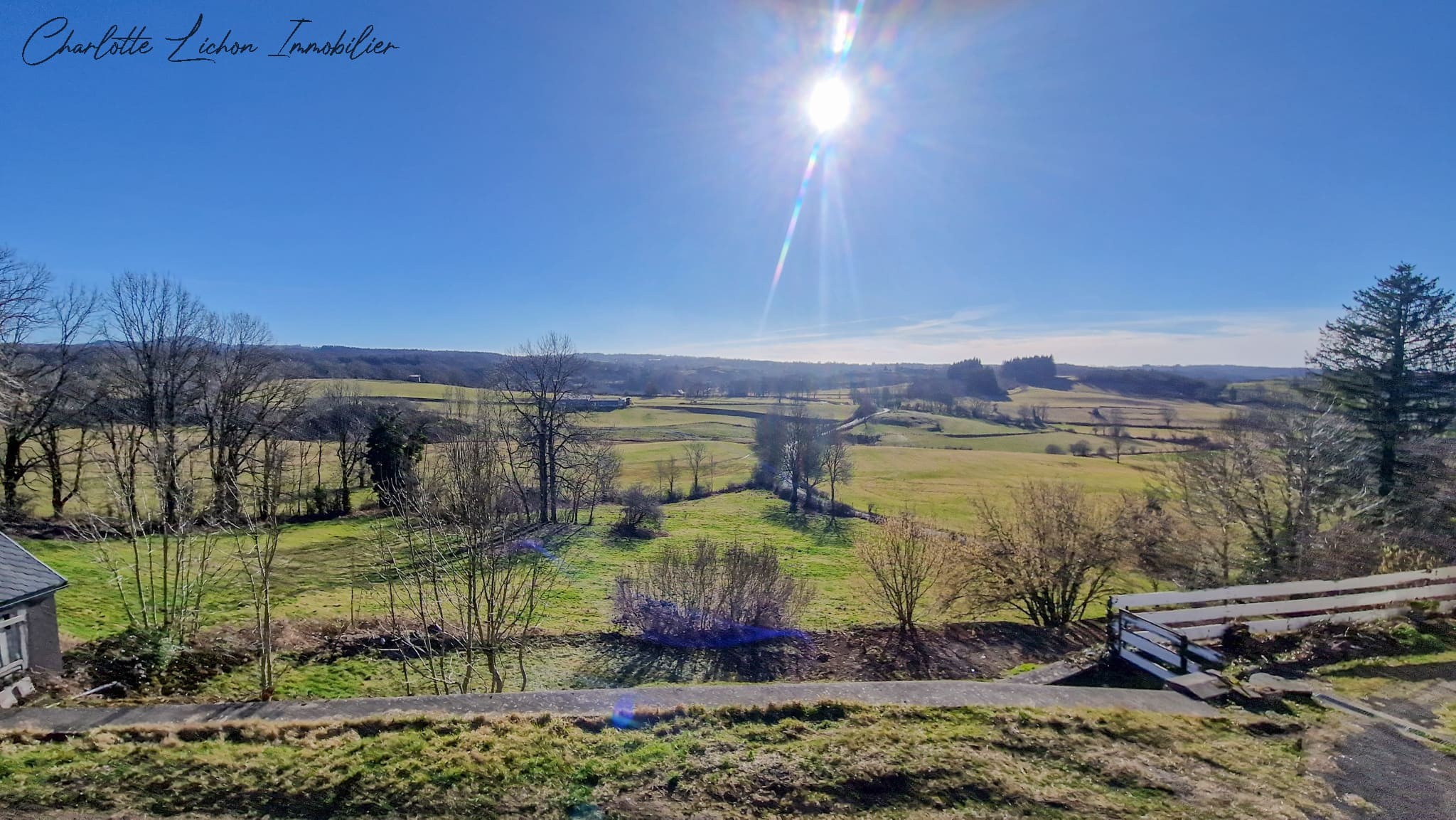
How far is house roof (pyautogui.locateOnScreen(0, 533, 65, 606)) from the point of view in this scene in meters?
10.5

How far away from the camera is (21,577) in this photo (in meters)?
11.1

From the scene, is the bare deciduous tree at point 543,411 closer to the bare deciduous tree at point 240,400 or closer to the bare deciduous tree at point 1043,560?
the bare deciduous tree at point 240,400

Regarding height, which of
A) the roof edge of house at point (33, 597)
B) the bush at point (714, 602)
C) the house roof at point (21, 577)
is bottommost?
the bush at point (714, 602)

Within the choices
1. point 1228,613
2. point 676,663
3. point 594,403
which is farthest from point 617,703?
point 594,403

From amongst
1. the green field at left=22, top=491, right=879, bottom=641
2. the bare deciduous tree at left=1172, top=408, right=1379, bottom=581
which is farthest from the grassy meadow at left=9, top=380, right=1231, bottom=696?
the bare deciduous tree at left=1172, top=408, right=1379, bottom=581

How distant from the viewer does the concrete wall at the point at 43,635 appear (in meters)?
10.9

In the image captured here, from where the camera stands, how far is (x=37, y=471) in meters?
29.2

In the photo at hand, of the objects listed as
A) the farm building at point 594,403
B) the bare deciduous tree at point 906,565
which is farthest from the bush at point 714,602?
the farm building at point 594,403

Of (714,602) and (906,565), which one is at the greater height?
(906,565)

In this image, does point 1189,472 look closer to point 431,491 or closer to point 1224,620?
point 1224,620

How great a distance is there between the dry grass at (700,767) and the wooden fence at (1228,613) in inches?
68.3

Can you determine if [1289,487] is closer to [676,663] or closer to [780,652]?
[780,652]

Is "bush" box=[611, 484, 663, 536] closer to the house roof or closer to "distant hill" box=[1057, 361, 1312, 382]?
the house roof

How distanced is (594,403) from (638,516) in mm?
36642
